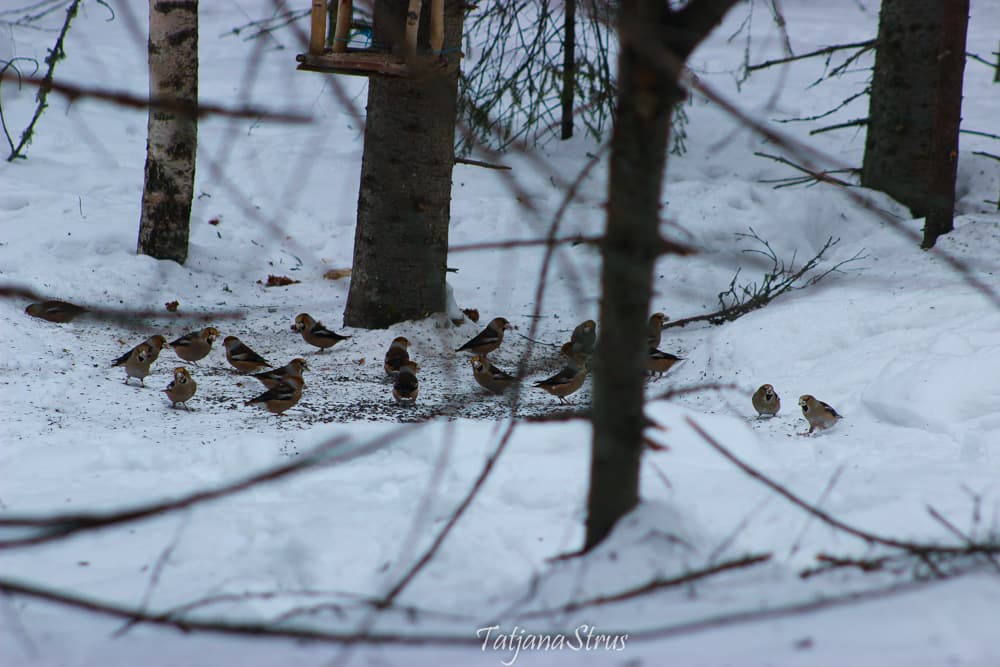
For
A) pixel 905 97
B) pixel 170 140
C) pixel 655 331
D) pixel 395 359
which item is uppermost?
pixel 905 97

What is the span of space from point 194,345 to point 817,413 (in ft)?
15.6

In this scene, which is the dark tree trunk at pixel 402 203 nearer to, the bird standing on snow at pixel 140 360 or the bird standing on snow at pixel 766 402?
the bird standing on snow at pixel 140 360

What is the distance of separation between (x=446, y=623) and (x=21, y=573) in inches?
57.3

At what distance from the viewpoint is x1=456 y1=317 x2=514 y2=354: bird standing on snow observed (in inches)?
303

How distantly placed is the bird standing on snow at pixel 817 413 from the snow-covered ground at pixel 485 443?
173mm

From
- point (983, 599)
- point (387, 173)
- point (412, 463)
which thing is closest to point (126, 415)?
point (412, 463)

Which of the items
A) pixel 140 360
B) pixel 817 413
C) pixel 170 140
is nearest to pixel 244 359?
pixel 140 360

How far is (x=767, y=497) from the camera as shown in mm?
2922

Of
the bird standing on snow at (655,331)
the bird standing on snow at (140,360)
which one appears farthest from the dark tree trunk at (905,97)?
the bird standing on snow at (140,360)

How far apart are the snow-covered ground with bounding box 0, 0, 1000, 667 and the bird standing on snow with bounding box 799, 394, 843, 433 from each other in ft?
0.57

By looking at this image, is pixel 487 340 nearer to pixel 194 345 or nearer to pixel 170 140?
pixel 194 345

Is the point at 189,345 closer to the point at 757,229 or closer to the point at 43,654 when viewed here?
the point at 43,654

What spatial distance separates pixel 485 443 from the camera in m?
4.38

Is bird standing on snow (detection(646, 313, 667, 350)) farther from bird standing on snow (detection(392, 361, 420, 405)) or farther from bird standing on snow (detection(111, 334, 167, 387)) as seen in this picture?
bird standing on snow (detection(111, 334, 167, 387))
